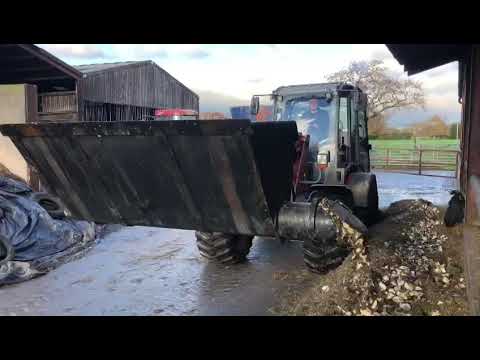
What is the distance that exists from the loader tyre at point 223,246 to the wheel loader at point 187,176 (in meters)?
1.31

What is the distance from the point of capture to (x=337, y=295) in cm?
407

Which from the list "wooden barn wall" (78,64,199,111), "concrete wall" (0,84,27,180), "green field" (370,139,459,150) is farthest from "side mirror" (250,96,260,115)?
"green field" (370,139,459,150)

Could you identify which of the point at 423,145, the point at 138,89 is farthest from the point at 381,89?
the point at 138,89

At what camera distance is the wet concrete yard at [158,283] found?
4684 mm

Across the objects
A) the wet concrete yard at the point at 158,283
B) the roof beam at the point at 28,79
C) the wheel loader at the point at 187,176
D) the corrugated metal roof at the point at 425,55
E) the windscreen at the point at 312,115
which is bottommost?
the wet concrete yard at the point at 158,283

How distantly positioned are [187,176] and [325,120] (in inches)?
112

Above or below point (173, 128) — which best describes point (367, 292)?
below

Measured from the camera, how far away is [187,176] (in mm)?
3930

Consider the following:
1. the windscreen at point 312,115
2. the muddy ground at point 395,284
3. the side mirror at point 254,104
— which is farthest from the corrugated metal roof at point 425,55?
the muddy ground at point 395,284

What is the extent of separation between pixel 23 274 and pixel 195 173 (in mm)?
3233

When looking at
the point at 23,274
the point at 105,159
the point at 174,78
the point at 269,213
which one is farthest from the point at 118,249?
the point at 174,78

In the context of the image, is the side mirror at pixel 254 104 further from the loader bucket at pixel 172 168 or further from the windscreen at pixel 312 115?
the loader bucket at pixel 172 168

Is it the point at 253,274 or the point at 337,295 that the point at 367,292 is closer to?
the point at 337,295

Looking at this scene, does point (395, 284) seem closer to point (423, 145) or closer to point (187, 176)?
point (187, 176)
